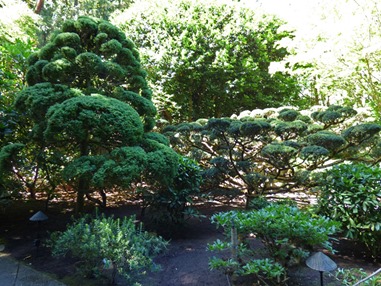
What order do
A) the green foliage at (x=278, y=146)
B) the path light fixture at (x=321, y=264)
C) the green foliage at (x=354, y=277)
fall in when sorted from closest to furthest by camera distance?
the path light fixture at (x=321, y=264), the green foliage at (x=354, y=277), the green foliage at (x=278, y=146)

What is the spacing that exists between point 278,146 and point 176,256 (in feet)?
7.18

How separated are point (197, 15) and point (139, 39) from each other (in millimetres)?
2243

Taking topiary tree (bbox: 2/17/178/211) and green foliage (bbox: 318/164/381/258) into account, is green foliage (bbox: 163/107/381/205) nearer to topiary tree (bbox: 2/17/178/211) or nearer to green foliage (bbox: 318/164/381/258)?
green foliage (bbox: 318/164/381/258)

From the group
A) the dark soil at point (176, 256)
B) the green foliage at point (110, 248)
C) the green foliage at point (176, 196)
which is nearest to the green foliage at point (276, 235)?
the dark soil at point (176, 256)

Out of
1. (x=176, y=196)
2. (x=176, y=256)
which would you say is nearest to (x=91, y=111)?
(x=176, y=196)

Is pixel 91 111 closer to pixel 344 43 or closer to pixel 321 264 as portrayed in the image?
pixel 321 264

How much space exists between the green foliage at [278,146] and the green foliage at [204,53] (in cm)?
420

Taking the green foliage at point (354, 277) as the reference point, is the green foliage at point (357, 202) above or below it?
above

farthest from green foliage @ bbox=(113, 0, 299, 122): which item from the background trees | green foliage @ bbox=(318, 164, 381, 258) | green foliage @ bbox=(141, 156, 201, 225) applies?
green foliage @ bbox=(318, 164, 381, 258)

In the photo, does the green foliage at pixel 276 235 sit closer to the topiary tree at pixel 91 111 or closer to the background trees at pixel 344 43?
the topiary tree at pixel 91 111

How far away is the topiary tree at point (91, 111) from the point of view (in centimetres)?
324

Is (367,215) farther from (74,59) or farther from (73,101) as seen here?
(74,59)

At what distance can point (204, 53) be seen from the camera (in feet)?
31.9

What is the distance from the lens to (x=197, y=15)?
9.84m
